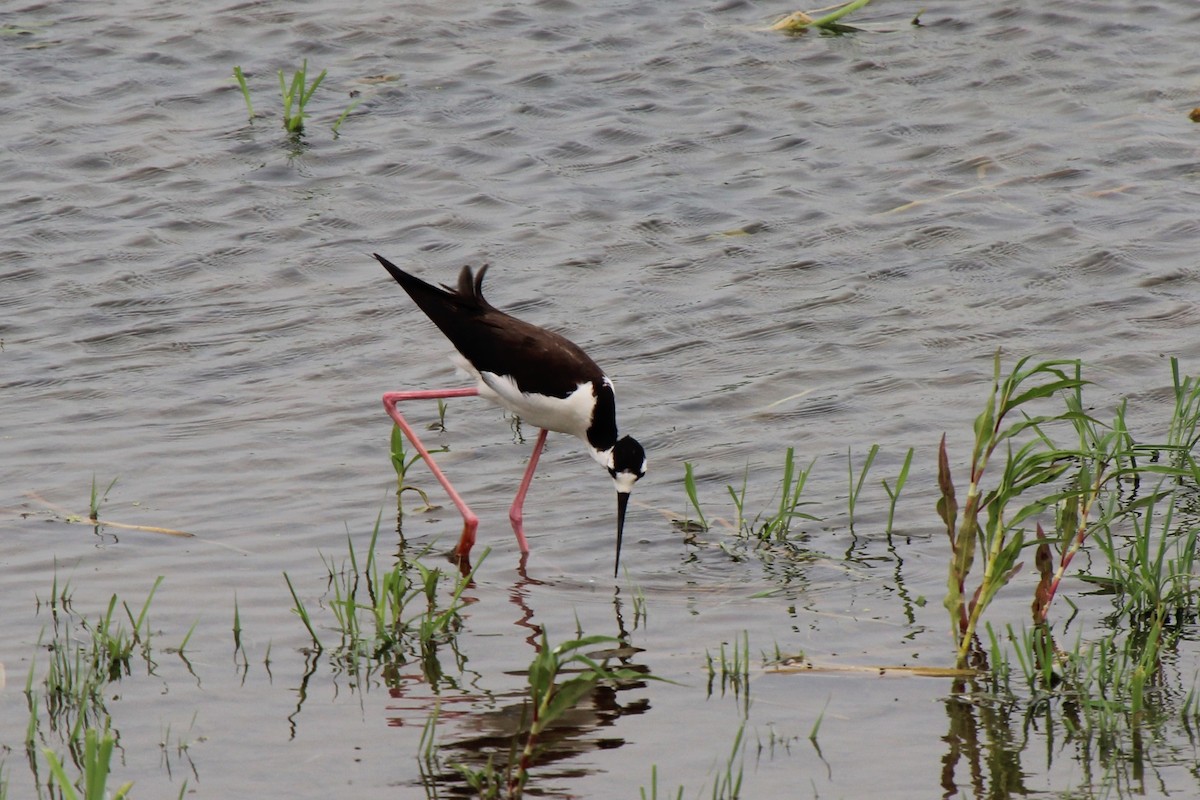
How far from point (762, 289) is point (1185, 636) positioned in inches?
149

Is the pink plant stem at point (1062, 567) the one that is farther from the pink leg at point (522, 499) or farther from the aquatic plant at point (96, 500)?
the aquatic plant at point (96, 500)

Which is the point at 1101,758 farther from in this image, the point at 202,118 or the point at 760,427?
the point at 202,118

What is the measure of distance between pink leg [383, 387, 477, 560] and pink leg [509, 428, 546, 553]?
2cm

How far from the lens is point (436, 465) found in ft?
20.6

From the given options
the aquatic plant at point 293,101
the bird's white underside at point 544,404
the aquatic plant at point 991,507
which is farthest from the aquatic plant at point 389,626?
the aquatic plant at point 293,101

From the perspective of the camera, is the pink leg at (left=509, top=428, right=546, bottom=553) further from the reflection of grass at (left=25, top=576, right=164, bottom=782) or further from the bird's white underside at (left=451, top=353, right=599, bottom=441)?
the reflection of grass at (left=25, top=576, right=164, bottom=782)

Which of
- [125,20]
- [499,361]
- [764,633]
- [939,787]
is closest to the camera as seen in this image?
[939,787]

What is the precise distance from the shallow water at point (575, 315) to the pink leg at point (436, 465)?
0.12 m

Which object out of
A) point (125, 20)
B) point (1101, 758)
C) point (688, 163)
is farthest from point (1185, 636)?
point (125, 20)

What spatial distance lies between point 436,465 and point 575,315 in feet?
5.94

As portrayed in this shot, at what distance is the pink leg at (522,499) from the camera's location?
576 centimetres

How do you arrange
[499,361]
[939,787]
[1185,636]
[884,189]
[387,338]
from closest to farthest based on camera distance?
[939,787], [1185,636], [499,361], [387,338], [884,189]

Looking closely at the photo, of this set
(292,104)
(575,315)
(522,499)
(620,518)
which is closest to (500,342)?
(522,499)

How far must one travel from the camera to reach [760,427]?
6758 millimetres
